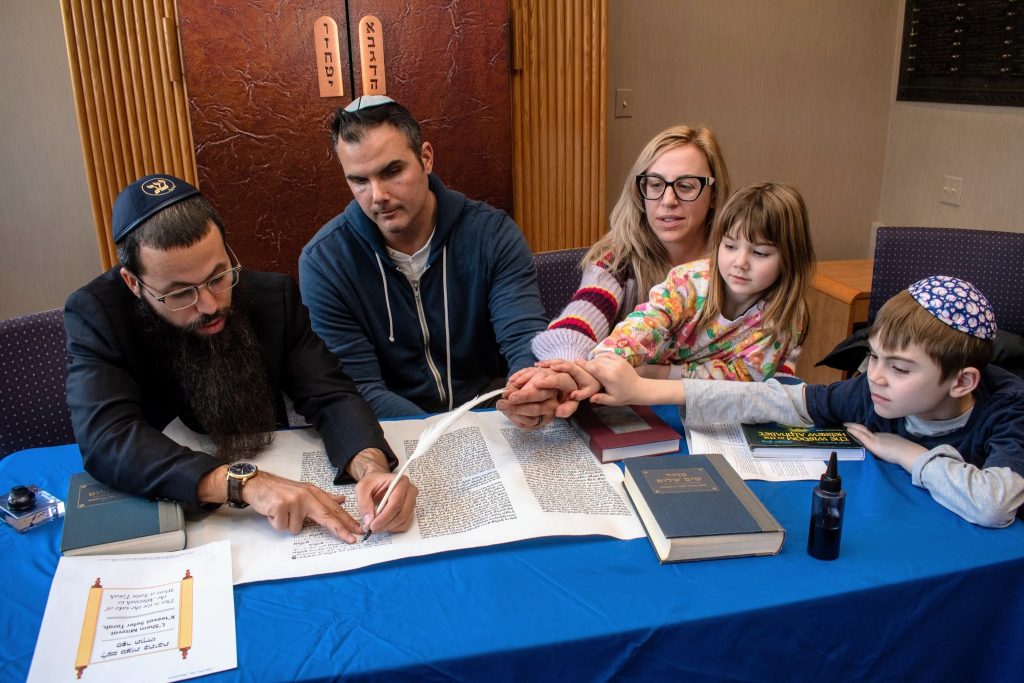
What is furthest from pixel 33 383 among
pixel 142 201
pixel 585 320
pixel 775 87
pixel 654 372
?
pixel 775 87

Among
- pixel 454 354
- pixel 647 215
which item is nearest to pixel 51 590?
pixel 454 354

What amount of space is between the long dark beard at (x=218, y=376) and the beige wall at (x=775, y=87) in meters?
2.68

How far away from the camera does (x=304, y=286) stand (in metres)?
2.17

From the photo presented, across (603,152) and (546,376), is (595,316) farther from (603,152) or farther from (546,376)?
(603,152)

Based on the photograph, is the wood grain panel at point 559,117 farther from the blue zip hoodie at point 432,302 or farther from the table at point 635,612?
the table at point 635,612

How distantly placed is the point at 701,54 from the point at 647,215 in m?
2.05

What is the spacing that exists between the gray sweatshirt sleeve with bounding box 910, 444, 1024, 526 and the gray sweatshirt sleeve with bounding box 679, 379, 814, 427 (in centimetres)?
30

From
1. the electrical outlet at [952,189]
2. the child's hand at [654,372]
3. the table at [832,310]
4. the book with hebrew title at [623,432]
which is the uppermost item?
the electrical outlet at [952,189]

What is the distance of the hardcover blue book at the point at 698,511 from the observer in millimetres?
1210

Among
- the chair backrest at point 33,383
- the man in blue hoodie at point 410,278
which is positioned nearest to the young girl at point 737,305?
the man in blue hoodie at point 410,278

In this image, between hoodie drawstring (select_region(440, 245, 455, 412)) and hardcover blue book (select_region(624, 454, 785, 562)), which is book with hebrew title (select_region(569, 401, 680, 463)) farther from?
hoodie drawstring (select_region(440, 245, 455, 412))

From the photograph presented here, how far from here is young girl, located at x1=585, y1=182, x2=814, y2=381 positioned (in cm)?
181

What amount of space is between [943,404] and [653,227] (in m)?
0.98

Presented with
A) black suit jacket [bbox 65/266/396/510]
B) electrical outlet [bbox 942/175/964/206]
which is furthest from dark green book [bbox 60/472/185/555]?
electrical outlet [bbox 942/175/964/206]
